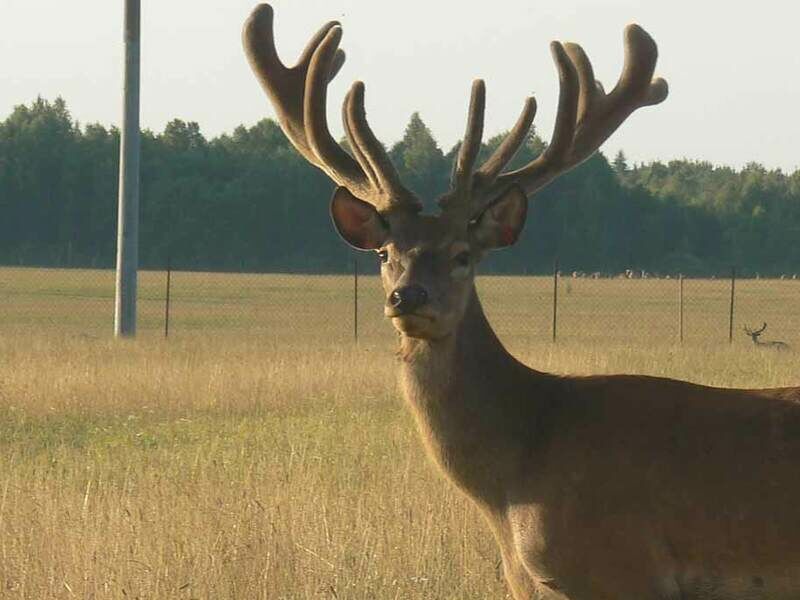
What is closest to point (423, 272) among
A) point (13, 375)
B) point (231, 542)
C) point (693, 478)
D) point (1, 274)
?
point (693, 478)

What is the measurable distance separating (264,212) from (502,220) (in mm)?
87673

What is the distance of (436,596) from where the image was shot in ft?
25.3

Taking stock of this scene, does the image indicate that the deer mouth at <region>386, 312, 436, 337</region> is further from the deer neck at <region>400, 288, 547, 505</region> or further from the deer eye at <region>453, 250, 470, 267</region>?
the deer eye at <region>453, 250, 470, 267</region>

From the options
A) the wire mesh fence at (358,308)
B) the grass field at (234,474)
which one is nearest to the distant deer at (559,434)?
the grass field at (234,474)

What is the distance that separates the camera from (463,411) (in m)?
6.14

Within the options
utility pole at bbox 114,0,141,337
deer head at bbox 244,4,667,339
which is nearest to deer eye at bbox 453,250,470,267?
deer head at bbox 244,4,667,339

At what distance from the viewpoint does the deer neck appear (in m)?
6.07

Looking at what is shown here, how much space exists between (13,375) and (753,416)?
441 inches

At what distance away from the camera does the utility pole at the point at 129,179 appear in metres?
23.5

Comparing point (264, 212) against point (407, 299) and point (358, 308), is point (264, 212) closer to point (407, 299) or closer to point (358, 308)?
point (358, 308)

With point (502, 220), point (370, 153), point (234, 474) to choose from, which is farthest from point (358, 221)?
point (234, 474)

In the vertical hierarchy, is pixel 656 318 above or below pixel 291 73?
below

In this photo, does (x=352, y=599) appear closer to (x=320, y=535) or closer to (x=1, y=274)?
(x=320, y=535)

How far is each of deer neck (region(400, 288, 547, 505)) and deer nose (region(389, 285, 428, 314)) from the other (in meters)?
0.25
